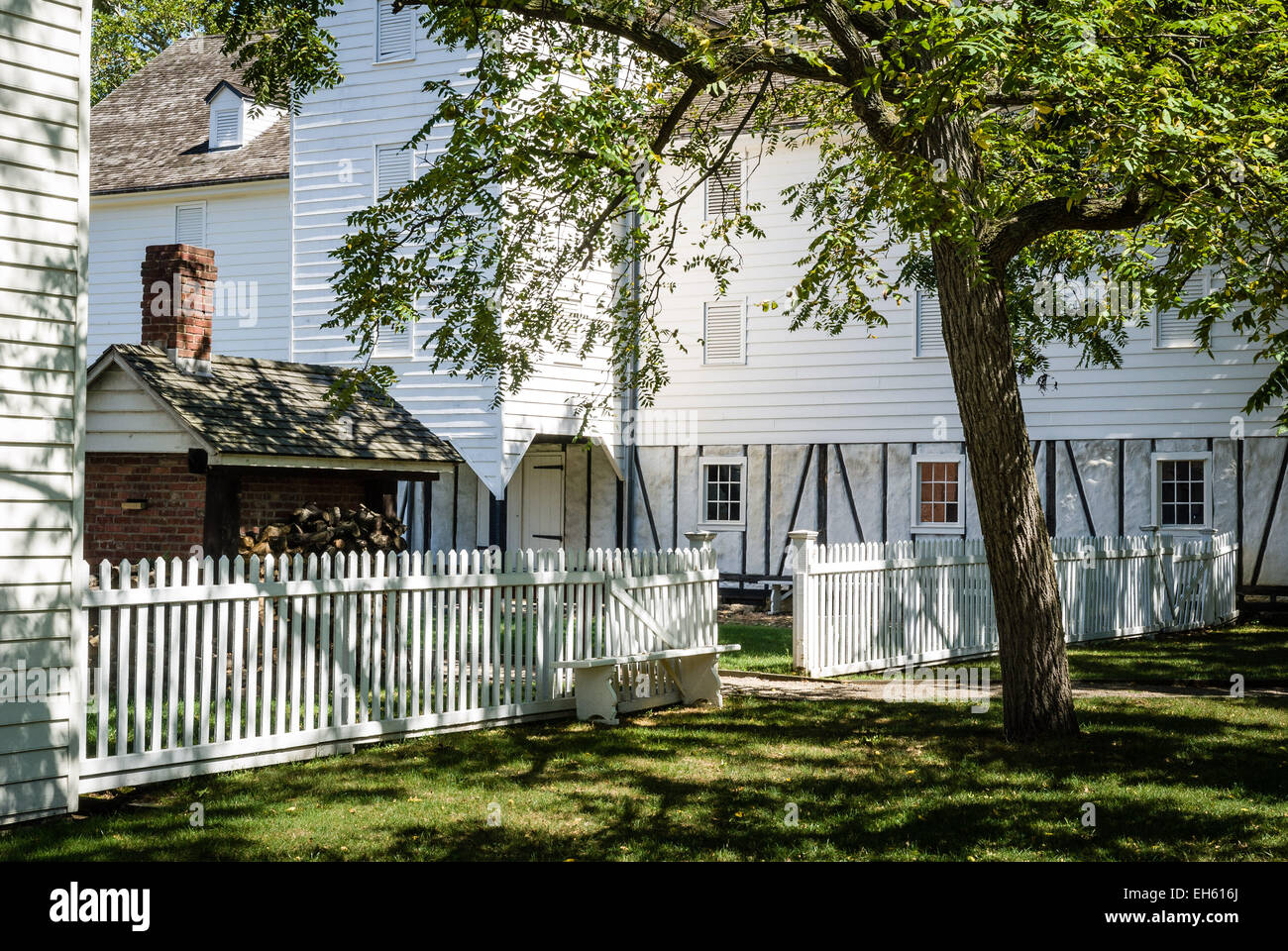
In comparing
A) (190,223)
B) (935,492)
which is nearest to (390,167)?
(190,223)

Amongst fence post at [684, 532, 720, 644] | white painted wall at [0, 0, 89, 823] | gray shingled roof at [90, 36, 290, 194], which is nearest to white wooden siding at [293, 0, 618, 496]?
gray shingled roof at [90, 36, 290, 194]

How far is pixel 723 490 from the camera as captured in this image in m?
23.5

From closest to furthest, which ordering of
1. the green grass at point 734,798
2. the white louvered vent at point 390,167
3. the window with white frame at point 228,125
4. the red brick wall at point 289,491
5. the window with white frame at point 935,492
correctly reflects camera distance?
the green grass at point 734,798 < the red brick wall at point 289,491 < the white louvered vent at point 390,167 < the window with white frame at point 935,492 < the window with white frame at point 228,125

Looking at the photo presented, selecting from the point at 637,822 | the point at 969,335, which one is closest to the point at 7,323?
the point at 637,822

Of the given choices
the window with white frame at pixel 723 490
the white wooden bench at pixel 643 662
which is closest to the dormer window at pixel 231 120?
the window with white frame at pixel 723 490

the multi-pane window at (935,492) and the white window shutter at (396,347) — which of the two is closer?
the white window shutter at (396,347)

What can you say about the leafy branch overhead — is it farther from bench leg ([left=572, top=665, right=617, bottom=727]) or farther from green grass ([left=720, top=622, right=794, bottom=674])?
green grass ([left=720, top=622, right=794, bottom=674])

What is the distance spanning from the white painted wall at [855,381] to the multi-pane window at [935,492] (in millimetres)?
562

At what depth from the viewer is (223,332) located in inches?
959

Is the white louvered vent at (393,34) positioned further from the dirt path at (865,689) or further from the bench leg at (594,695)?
the bench leg at (594,695)

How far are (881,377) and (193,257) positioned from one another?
12.6m

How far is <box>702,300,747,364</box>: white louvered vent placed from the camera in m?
23.1

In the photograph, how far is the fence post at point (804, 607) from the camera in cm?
1291

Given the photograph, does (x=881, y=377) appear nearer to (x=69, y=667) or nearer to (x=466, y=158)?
(x=466, y=158)
